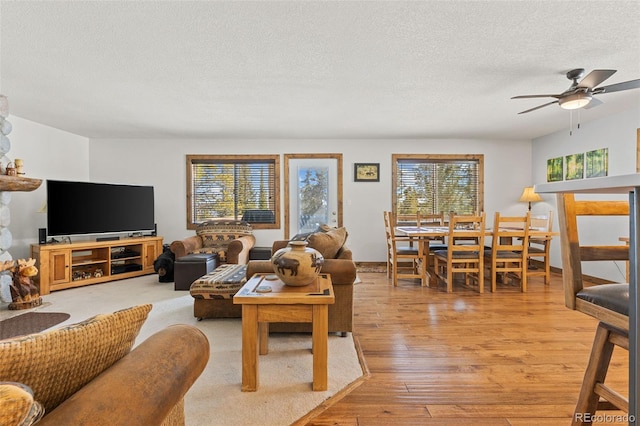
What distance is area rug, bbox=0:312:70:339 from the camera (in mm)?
2685

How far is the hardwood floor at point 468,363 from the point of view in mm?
1616

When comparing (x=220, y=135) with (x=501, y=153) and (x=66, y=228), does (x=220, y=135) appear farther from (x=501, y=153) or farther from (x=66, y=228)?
(x=501, y=153)

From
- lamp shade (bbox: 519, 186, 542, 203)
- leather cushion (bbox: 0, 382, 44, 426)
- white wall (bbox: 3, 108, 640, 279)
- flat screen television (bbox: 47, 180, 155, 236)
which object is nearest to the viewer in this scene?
leather cushion (bbox: 0, 382, 44, 426)

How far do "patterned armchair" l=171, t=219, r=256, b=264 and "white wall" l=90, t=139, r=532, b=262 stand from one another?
520mm

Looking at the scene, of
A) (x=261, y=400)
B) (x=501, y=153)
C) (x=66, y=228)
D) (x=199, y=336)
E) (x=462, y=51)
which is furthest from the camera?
(x=501, y=153)

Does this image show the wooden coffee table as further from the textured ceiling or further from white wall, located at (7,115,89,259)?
white wall, located at (7,115,89,259)

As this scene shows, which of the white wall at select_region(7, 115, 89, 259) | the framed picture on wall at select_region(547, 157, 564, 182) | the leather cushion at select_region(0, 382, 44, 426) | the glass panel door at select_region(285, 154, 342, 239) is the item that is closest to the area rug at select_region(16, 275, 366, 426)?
the leather cushion at select_region(0, 382, 44, 426)

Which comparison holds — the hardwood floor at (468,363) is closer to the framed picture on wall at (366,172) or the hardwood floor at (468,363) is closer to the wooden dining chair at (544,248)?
the wooden dining chair at (544,248)

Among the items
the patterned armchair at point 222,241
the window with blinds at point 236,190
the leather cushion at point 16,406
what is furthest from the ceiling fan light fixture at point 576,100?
the window with blinds at point 236,190

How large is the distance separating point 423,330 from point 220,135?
14.6ft

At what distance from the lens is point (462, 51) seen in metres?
2.43

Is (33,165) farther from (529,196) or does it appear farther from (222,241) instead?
(529,196)

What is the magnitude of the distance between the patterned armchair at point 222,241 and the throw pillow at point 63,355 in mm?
3550

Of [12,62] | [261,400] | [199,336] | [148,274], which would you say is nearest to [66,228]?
[148,274]
